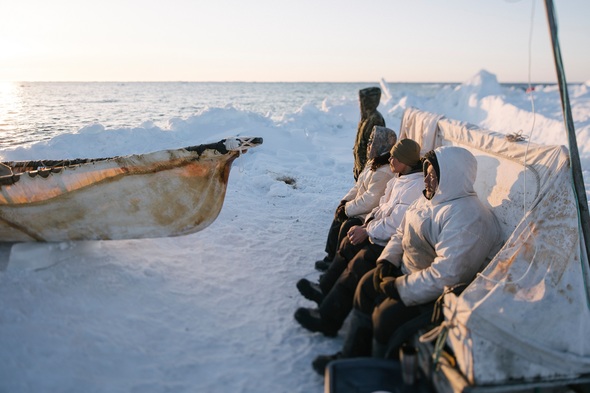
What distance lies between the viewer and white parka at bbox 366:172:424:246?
10.4 feet

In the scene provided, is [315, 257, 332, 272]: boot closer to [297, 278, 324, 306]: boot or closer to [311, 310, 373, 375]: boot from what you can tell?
[297, 278, 324, 306]: boot

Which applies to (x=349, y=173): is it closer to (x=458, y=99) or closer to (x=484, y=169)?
(x=484, y=169)

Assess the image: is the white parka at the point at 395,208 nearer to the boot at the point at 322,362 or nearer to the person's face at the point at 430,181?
the person's face at the point at 430,181

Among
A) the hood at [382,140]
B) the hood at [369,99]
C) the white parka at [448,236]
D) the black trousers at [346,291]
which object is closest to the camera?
the white parka at [448,236]

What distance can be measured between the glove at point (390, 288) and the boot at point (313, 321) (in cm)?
73

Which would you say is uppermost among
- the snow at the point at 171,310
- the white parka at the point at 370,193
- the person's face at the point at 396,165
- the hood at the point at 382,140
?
the hood at the point at 382,140

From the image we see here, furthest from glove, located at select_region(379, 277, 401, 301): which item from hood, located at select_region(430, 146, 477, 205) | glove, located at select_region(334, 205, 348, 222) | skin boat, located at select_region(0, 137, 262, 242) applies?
skin boat, located at select_region(0, 137, 262, 242)

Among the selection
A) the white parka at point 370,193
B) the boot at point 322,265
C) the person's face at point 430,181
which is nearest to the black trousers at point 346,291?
the person's face at point 430,181

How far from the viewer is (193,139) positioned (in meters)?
12.4

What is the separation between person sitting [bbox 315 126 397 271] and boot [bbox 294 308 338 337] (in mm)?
876

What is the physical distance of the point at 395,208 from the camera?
127 inches

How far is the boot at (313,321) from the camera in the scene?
311 cm

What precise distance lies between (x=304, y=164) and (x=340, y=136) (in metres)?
6.21

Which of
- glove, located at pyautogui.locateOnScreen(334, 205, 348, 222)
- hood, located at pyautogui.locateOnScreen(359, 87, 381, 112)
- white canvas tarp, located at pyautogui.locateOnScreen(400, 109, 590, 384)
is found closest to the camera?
white canvas tarp, located at pyautogui.locateOnScreen(400, 109, 590, 384)
